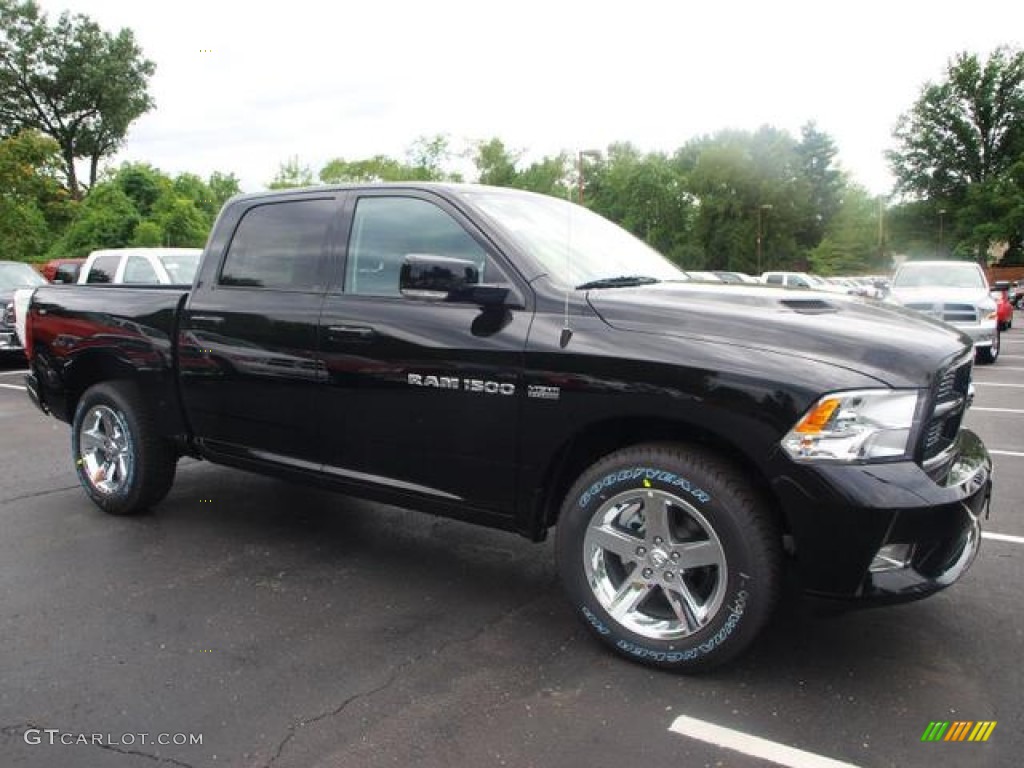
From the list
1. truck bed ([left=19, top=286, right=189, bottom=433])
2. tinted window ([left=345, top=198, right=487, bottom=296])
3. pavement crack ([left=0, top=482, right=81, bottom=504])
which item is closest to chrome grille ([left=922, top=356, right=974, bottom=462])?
tinted window ([left=345, top=198, right=487, bottom=296])

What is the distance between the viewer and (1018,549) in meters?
4.61

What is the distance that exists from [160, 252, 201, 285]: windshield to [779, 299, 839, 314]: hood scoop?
1046cm

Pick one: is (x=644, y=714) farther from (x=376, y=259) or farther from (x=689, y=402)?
(x=376, y=259)

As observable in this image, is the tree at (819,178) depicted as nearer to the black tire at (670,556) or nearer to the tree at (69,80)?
the tree at (69,80)

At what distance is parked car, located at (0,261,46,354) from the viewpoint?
13633 millimetres

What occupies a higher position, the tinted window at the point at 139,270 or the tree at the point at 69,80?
the tree at the point at 69,80

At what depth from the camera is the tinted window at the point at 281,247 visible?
Answer: 4.28 metres

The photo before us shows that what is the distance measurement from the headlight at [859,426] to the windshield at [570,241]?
120cm

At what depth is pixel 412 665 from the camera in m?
3.33

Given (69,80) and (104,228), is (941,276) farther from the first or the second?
(69,80)

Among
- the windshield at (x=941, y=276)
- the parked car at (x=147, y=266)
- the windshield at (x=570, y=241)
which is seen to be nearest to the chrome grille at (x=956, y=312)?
the windshield at (x=941, y=276)

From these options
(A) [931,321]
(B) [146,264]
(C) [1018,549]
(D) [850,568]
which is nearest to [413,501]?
(D) [850,568]

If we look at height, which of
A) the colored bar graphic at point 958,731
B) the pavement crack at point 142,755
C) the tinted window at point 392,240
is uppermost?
the tinted window at point 392,240

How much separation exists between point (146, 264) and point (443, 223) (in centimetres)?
986
